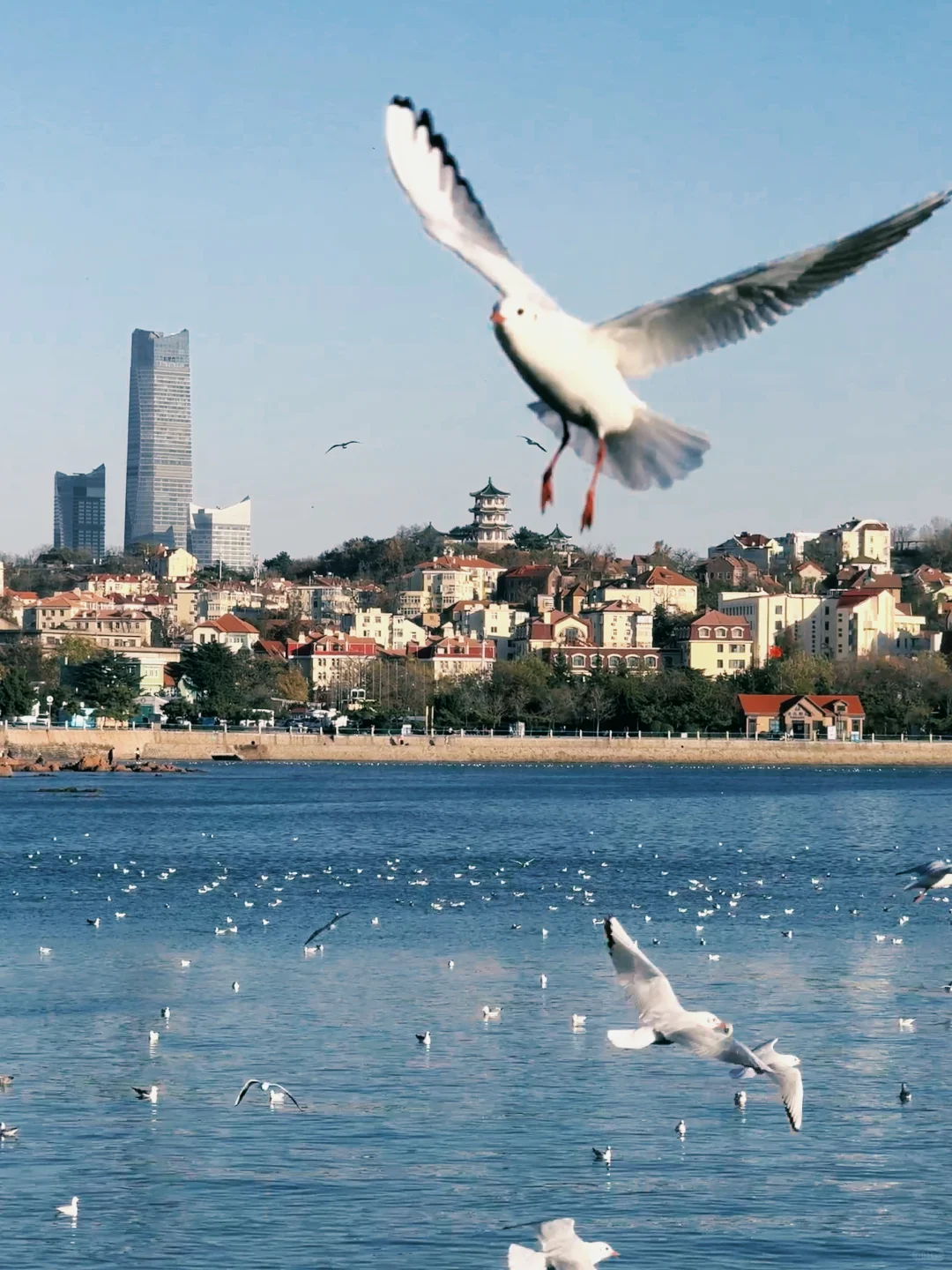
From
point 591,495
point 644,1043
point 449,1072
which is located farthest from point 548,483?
point 449,1072

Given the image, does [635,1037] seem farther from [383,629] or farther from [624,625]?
[383,629]

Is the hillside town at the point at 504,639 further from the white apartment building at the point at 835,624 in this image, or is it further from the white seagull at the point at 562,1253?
the white seagull at the point at 562,1253

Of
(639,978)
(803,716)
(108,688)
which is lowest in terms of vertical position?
(639,978)

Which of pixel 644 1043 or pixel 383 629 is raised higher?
pixel 383 629

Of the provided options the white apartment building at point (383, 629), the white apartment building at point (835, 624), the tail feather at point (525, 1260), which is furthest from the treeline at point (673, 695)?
the tail feather at point (525, 1260)

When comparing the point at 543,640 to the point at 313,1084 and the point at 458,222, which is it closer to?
the point at 313,1084

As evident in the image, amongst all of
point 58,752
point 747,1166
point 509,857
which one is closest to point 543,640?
point 58,752
